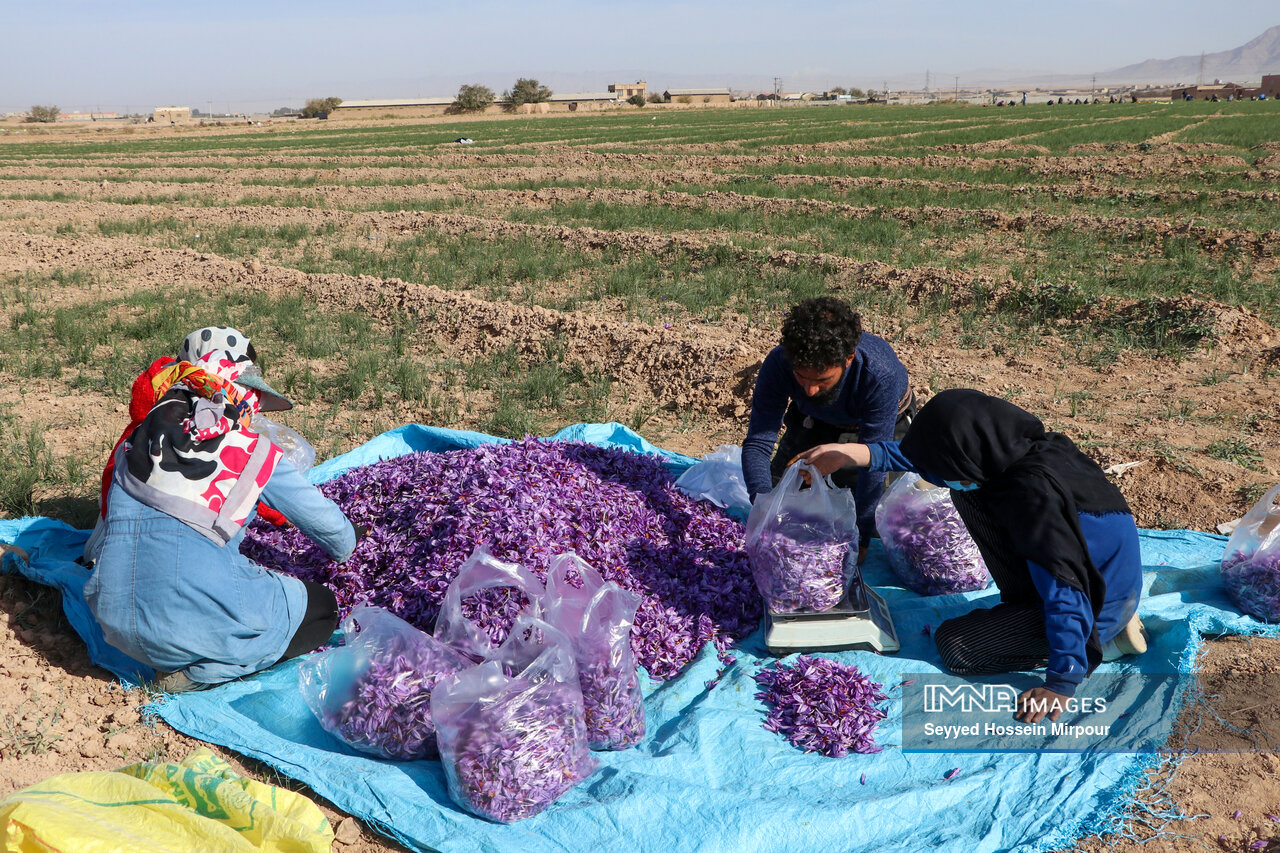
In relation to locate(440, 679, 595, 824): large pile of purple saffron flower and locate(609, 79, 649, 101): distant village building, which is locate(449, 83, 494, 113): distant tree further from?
locate(440, 679, 595, 824): large pile of purple saffron flower

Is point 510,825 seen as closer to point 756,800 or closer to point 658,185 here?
point 756,800

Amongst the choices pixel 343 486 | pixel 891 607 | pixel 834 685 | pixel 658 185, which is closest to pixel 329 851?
pixel 834 685

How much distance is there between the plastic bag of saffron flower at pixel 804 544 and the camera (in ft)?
10.4

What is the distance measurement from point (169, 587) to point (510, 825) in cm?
131

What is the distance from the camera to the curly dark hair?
10.6ft

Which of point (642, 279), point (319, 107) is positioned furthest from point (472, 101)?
point (642, 279)

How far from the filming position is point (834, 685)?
115 inches

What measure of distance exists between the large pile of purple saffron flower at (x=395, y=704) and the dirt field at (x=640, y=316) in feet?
0.89

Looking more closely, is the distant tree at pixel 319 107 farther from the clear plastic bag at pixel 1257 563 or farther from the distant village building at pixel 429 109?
the clear plastic bag at pixel 1257 563

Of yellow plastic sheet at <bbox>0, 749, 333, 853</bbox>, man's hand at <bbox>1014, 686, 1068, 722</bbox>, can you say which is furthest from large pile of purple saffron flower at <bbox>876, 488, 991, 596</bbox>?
yellow plastic sheet at <bbox>0, 749, 333, 853</bbox>

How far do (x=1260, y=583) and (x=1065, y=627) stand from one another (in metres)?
1.26

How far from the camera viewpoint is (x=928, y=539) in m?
3.55

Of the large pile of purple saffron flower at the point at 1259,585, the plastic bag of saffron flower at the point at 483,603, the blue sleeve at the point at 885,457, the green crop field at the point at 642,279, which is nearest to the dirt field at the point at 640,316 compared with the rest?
the green crop field at the point at 642,279

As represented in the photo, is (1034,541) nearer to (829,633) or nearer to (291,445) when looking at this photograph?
(829,633)
